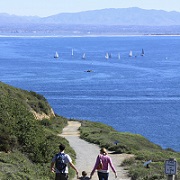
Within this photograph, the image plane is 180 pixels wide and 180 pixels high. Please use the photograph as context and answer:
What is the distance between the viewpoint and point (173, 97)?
64500mm

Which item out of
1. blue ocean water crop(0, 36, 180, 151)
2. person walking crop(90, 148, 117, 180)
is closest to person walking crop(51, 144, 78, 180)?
person walking crop(90, 148, 117, 180)

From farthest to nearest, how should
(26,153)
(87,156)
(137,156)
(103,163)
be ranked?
(87,156) → (137,156) → (26,153) → (103,163)

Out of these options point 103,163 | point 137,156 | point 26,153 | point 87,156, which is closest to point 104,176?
point 103,163

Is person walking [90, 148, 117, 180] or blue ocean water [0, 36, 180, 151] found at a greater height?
person walking [90, 148, 117, 180]

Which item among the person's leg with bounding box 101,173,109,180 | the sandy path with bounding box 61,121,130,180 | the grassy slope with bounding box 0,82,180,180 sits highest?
the person's leg with bounding box 101,173,109,180

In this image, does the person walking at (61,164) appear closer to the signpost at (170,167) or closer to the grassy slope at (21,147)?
the signpost at (170,167)

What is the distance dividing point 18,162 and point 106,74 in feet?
244

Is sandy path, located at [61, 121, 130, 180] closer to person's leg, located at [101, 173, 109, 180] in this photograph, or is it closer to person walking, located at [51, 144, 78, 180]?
person's leg, located at [101, 173, 109, 180]

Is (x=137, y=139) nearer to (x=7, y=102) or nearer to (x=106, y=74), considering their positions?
(x=7, y=102)

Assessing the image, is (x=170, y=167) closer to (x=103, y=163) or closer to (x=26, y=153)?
(x=103, y=163)

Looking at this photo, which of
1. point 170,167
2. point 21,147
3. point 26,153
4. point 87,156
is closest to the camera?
point 170,167

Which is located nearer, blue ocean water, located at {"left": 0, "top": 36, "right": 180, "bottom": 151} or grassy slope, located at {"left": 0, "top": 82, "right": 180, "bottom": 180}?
grassy slope, located at {"left": 0, "top": 82, "right": 180, "bottom": 180}

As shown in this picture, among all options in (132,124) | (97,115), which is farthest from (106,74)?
(132,124)

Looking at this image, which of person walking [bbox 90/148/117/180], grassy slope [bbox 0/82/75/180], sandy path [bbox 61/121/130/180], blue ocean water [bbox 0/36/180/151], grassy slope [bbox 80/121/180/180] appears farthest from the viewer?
blue ocean water [bbox 0/36/180/151]
